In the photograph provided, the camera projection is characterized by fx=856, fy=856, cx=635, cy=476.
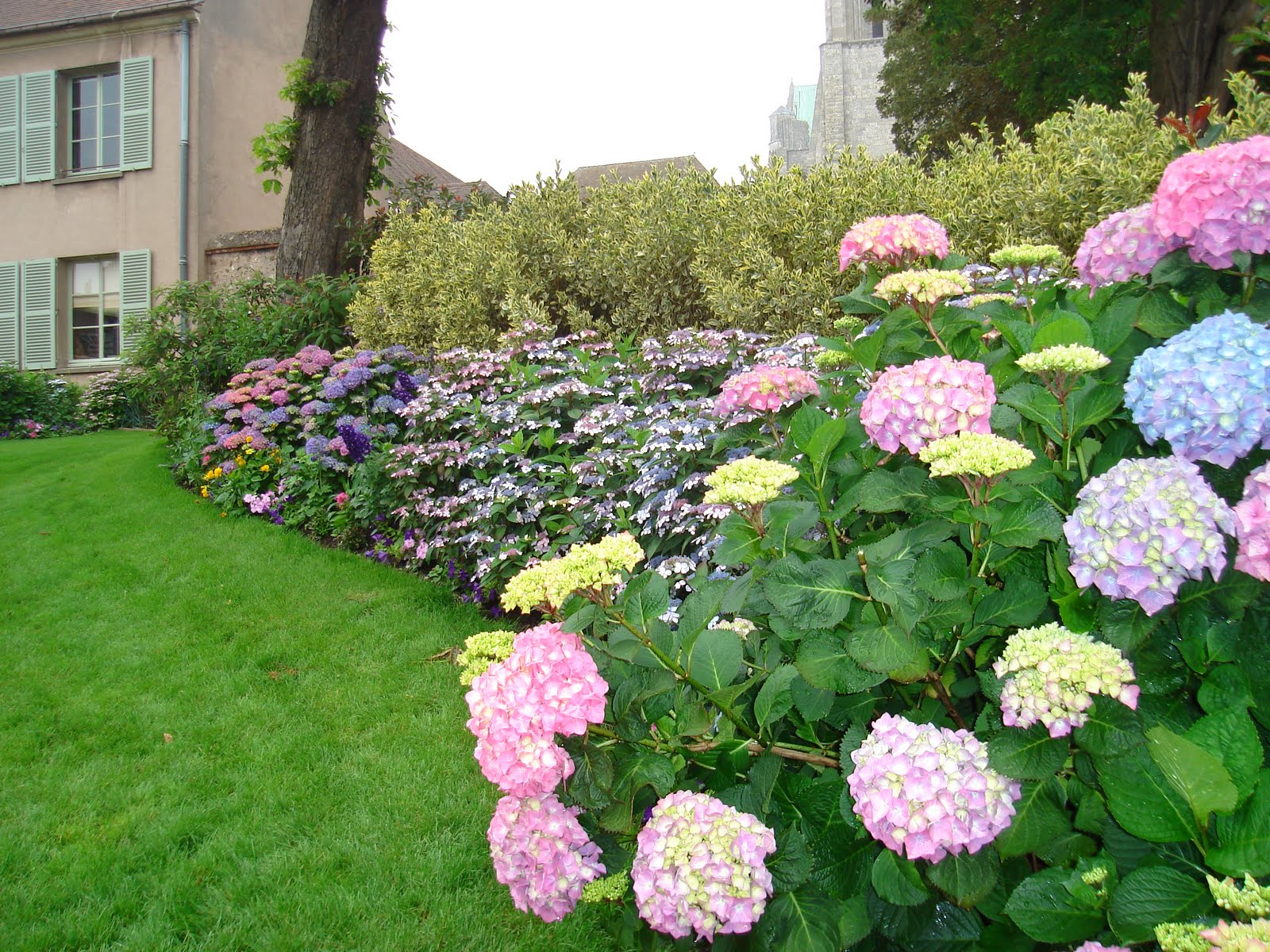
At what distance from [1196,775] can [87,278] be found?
18319 millimetres

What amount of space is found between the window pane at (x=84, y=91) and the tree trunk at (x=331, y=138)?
31.2ft

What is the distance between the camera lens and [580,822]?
57.8 inches

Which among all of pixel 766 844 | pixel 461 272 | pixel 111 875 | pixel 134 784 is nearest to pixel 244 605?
pixel 134 784

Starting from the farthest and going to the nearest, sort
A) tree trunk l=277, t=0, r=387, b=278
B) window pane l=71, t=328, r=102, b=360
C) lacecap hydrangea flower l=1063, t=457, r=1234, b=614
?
window pane l=71, t=328, r=102, b=360 → tree trunk l=277, t=0, r=387, b=278 → lacecap hydrangea flower l=1063, t=457, r=1234, b=614

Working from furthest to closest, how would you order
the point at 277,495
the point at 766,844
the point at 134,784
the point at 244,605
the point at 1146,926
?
the point at 277,495 → the point at 244,605 → the point at 134,784 → the point at 766,844 → the point at 1146,926

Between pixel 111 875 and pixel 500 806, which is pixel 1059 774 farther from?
pixel 111 875

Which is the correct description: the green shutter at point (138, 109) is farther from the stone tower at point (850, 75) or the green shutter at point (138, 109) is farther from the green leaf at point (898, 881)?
the stone tower at point (850, 75)

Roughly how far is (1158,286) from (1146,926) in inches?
45.1

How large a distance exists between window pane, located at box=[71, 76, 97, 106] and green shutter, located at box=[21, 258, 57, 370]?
2962 mm

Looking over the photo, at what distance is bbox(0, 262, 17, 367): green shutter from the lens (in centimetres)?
1536

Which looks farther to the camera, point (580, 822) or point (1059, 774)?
point (580, 822)

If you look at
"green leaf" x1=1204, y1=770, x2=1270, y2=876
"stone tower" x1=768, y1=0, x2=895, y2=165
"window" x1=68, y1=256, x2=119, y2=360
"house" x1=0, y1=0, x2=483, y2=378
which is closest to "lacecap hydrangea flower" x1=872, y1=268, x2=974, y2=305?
"green leaf" x1=1204, y1=770, x2=1270, y2=876

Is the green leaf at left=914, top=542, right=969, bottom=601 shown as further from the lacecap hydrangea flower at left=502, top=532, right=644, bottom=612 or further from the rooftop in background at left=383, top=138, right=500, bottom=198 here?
the rooftop in background at left=383, top=138, right=500, bottom=198

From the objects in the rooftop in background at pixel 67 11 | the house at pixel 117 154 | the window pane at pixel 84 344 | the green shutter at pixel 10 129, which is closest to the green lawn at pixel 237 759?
the house at pixel 117 154
